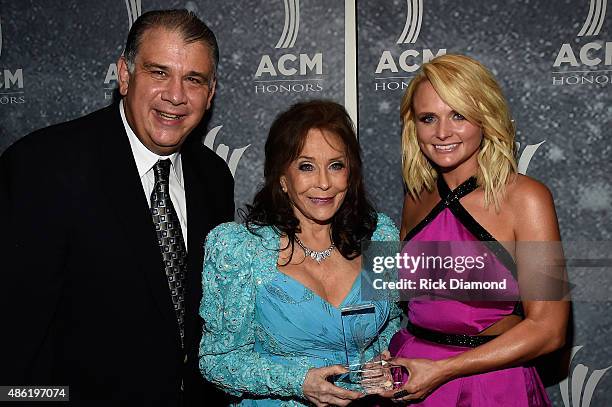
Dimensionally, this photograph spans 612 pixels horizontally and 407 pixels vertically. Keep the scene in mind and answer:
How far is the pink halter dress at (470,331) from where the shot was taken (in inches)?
76.2

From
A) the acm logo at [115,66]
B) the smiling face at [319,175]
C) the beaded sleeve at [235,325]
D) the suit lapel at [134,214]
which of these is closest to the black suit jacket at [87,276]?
the suit lapel at [134,214]

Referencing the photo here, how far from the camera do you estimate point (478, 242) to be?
1.99m

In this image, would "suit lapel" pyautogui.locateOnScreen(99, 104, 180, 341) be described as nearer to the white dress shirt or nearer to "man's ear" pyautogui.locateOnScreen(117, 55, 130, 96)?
the white dress shirt

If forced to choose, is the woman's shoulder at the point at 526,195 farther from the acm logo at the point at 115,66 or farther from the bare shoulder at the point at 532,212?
the acm logo at the point at 115,66

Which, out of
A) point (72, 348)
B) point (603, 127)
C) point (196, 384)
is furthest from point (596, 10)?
point (72, 348)

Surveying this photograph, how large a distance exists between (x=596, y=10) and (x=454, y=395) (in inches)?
64.8

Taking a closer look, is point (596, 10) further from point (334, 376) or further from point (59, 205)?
point (59, 205)

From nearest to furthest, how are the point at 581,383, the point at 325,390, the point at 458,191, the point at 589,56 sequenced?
the point at 325,390 → the point at 458,191 → the point at 589,56 → the point at 581,383

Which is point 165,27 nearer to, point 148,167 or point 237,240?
point 148,167

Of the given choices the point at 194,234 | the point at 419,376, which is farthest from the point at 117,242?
the point at 419,376

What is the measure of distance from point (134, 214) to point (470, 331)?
1.06 m

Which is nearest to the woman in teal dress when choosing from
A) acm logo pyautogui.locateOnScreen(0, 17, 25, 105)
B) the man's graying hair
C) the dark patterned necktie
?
the dark patterned necktie

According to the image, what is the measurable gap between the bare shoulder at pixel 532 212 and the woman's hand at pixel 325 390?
67cm

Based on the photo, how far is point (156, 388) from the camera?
6.53 ft
